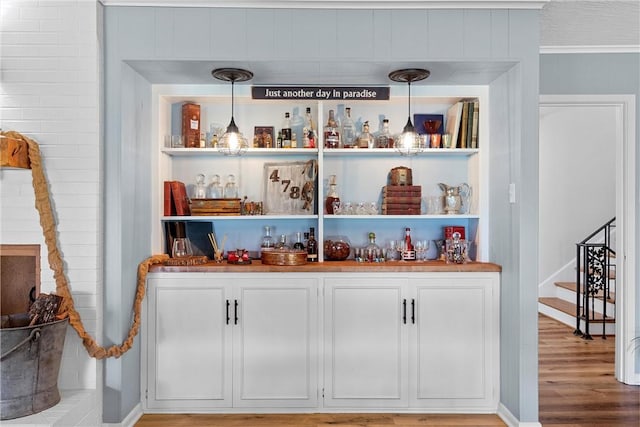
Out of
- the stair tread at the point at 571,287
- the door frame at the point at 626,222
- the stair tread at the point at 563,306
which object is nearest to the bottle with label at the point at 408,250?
the door frame at the point at 626,222

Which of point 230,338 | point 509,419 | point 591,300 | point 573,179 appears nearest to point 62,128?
point 230,338

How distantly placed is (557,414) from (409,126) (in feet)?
7.14

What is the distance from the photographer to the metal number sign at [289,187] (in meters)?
3.50

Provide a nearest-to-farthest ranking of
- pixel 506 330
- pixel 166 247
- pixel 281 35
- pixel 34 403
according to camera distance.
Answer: pixel 34 403 → pixel 281 35 → pixel 506 330 → pixel 166 247

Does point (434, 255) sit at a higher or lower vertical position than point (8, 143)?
lower

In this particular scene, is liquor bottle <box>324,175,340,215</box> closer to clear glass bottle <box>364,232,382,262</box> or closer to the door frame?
clear glass bottle <box>364,232,382,262</box>

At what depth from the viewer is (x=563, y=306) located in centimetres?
579

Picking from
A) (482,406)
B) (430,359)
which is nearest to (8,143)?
(430,359)

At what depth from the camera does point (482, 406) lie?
303 centimetres

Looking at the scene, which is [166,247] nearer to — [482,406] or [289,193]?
[289,193]

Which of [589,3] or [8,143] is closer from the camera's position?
[8,143]

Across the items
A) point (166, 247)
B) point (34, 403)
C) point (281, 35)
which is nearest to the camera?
point (34, 403)

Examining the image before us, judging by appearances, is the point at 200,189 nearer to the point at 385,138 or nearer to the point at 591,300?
the point at 385,138

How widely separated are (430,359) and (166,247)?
2041mm
